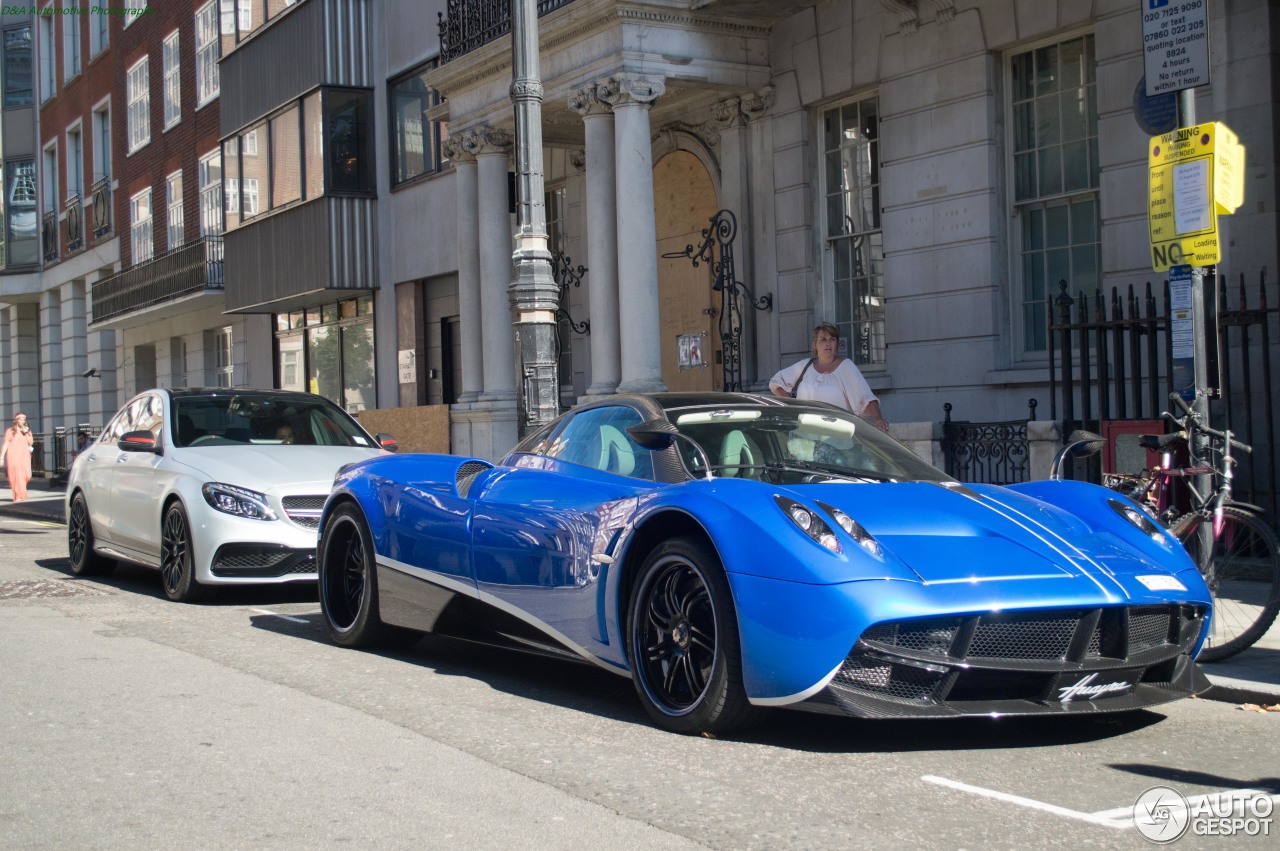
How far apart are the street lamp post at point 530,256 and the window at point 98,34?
29.7m

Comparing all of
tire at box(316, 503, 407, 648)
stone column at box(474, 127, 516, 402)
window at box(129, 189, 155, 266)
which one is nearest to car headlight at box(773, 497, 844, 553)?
tire at box(316, 503, 407, 648)

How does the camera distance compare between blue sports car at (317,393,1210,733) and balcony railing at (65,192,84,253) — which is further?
balcony railing at (65,192,84,253)

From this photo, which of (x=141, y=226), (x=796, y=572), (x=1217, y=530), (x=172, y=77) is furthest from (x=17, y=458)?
(x=796, y=572)

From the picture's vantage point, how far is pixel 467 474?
7355 mm

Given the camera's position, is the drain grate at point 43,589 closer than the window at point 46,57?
Yes

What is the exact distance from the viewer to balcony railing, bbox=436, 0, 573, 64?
1791 cm

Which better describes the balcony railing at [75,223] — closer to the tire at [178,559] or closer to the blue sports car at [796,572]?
the tire at [178,559]

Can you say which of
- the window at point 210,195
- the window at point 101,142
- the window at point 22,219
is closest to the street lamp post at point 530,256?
the window at point 210,195

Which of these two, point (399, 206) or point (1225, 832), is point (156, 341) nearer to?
point (399, 206)

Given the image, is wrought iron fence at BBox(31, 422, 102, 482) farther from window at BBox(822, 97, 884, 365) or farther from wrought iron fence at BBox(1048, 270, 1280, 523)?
wrought iron fence at BBox(1048, 270, 1280, 523)

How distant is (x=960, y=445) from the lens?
1272 centimetres

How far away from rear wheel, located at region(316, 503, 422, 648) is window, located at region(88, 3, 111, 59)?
3250 cm

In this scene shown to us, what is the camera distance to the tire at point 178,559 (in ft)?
33.6

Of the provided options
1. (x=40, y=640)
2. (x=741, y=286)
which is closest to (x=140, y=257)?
(x=741, y=286)
